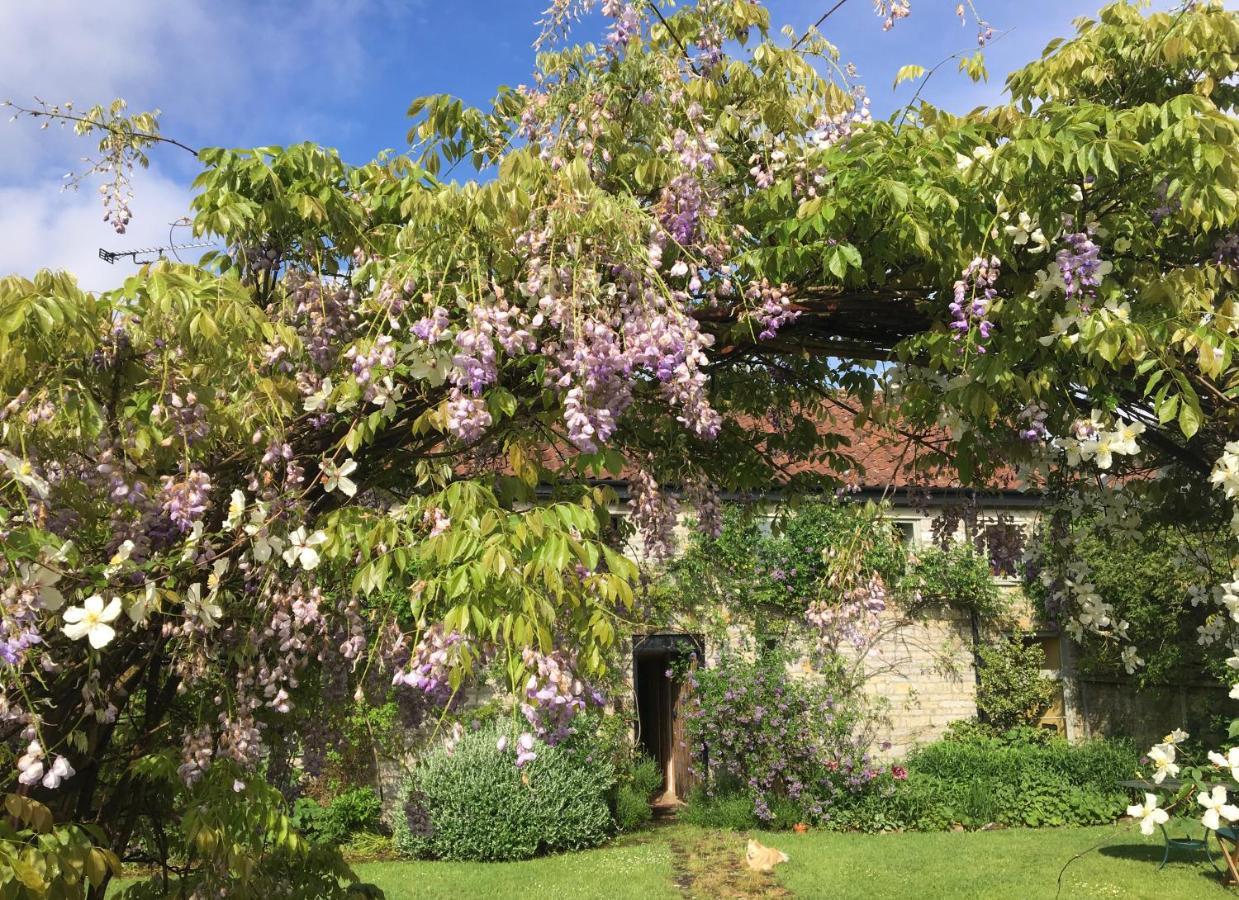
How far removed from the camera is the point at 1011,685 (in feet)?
44.4

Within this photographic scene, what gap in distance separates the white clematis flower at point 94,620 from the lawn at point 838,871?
712cm

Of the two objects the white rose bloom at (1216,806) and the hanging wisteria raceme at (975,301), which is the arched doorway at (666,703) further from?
the hanging wisteria raceme at (975,301)

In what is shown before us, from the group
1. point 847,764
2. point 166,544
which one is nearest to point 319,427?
point 166,544

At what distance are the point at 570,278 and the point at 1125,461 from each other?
114 inches

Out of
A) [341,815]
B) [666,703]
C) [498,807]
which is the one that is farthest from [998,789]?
[341,815]

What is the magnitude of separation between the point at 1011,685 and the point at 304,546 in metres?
12.9

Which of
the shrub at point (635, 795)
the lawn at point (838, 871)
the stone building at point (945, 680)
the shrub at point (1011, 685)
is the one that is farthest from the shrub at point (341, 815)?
the shrub at point (1011, 685)

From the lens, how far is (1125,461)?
4.43 m

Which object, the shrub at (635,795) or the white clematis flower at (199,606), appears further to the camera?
the shrub at (635,795)

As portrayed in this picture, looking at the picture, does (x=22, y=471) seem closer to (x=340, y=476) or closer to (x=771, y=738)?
(x=340, y=476)

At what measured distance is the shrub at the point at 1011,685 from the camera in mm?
13500

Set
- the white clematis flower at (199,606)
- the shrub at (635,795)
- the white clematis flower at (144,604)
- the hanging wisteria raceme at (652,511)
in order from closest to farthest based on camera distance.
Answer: the white clematis flower at (144,604) → the white clematis flower at (199,606) → the hanging wisteria raceme at (652,511) → the shrub at (635,795)

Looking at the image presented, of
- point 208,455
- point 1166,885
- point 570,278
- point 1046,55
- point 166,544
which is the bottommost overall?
point 1166,885

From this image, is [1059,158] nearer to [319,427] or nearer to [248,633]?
[319,427]
